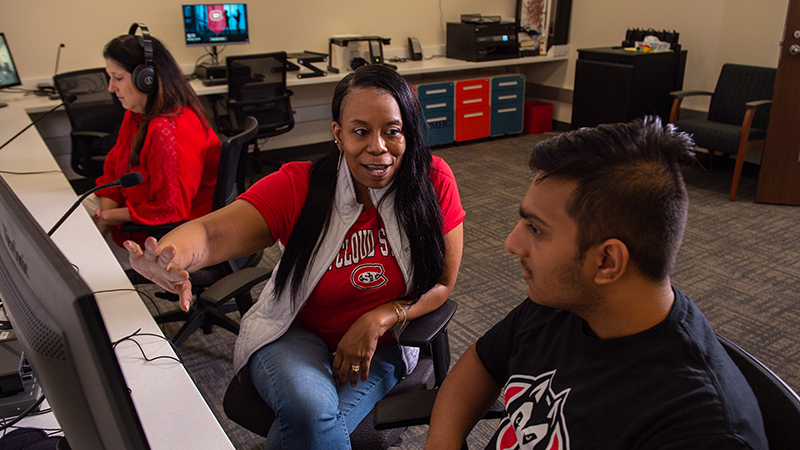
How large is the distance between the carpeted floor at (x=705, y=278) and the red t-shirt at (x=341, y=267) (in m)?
0.45

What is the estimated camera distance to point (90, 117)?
3.40 meters

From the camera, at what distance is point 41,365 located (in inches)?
23.3

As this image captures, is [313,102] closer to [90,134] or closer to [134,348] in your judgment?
[90,134]

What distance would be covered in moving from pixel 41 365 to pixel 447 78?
16.7ft

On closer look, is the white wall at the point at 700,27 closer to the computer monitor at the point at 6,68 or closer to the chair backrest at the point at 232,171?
the chair backrest at the point at 232,171

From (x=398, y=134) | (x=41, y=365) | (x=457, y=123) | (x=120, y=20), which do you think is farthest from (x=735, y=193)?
(x=120, y=20)

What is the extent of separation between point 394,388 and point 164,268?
613 mm

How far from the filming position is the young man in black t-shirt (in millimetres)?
725

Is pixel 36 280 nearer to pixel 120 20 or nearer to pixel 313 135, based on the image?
pixel 120 20

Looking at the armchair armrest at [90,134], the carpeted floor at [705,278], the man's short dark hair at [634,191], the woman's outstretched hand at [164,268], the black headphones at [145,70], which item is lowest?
the carpeted floor at [705,278]

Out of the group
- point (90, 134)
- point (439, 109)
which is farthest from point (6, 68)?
point (439, 109)

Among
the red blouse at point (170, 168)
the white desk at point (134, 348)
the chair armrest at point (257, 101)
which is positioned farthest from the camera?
the chair armrest at point (257, 101)

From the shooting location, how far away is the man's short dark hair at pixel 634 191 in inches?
30.4

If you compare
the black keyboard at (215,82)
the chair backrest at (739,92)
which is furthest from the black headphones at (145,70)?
the chair backrest at (739,92)
